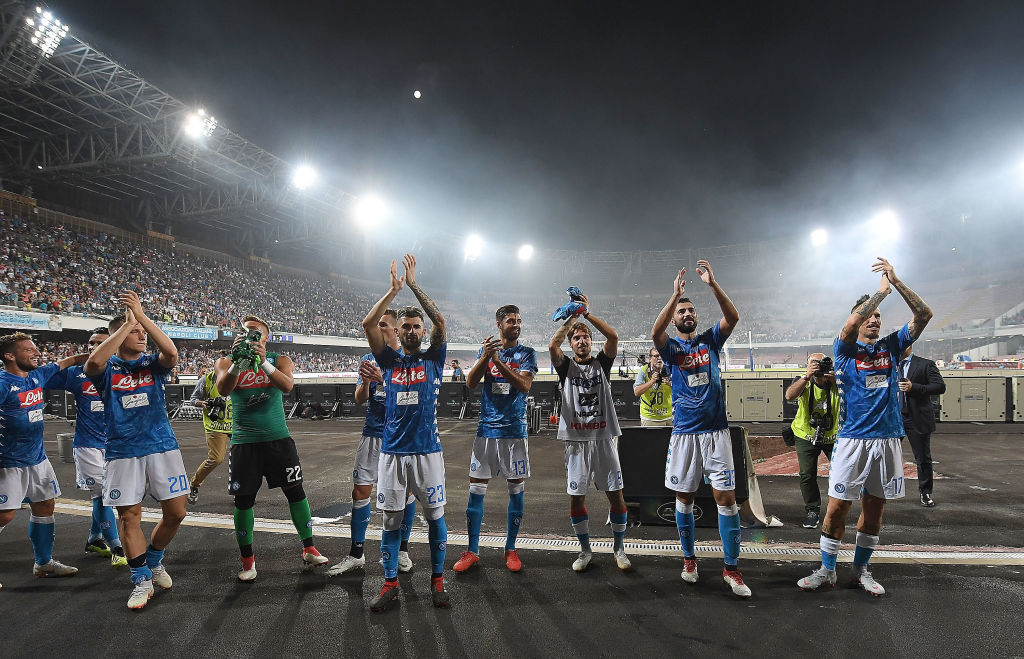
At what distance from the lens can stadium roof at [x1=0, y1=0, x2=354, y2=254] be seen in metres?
21.0

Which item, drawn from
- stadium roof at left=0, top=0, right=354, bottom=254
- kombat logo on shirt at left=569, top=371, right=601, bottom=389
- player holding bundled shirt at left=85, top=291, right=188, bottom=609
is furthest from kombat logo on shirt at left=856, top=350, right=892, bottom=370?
stadium roof at left=0, top=0, right=354, bottom=254

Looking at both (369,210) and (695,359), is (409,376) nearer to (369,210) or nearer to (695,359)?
(695,359)

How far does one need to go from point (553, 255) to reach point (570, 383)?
2304 inches

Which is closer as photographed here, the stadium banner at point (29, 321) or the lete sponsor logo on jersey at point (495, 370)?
the lete sponsor logo on jersey at point (495, 370)

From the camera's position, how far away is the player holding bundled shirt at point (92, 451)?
17.2 ft

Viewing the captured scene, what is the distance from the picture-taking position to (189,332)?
29125 millimetres

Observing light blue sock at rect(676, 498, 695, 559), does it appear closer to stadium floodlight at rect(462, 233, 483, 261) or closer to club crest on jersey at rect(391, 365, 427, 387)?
club crest on jersey at rect(391, 365, 427, 387)

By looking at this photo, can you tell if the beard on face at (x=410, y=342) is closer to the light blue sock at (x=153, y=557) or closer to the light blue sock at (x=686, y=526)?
the light blue sock at (x=686, y=526)

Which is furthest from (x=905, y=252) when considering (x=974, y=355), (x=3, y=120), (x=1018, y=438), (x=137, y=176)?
(x=3, y=120)

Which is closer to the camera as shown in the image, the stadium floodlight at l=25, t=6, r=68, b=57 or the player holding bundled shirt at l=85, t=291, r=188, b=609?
the player holding bundled shirt at l=85, t=291, r=188, b=609

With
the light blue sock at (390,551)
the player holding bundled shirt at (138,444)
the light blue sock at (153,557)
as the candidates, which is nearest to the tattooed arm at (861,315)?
the light blue sock at (390,551)

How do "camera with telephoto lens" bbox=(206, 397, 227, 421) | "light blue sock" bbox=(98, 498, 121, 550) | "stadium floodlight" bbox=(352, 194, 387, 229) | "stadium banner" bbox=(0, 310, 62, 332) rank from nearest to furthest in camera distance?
1. "light blue sock" bbox=(98, 498, 121, 550)
2. "camera with telephoto lens" bbox=(206, 397, 227, 421)
3. "stadium banner" bbox=(0, 310, 62, 332)
4. "stadium floodlight" bbox=(352, 194, 387, 229)

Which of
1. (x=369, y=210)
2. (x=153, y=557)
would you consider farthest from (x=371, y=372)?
(x=369, y=210)

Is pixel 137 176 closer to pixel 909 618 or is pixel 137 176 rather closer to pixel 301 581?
pixel 301 581
